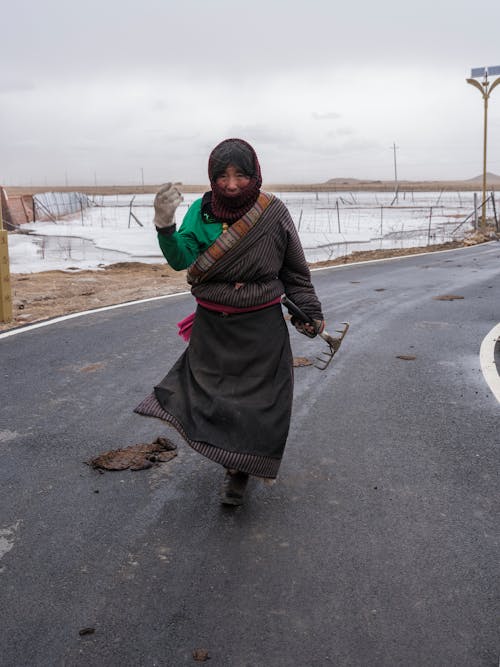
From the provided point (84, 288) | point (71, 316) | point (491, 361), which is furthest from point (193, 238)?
point (84, 288)

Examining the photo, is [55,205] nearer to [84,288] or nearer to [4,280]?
[84,288]

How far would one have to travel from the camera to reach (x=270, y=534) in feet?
11.8

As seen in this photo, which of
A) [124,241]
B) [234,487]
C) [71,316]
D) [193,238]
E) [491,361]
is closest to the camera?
[193,238]

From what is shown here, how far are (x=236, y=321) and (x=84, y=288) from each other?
9991mm

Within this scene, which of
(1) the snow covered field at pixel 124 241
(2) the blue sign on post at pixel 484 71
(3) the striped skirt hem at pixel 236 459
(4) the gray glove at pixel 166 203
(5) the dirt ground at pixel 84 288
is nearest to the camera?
(4) the gray glove at pixel 166 203

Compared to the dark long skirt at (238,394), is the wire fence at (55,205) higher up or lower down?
higher up

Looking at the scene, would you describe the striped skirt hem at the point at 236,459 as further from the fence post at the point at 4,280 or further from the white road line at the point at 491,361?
the fence post at the point at 4,280

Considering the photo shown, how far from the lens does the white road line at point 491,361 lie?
6.26m

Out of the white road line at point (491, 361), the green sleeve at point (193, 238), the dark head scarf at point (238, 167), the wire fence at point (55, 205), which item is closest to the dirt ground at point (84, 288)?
the white road line at point (491, 361)

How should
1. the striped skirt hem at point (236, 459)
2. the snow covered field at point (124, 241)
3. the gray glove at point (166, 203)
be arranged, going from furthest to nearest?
the snow covered field at point (124, 241) < the striped skirt hem at point (236, 459) < the gray glove at point (166, 203)

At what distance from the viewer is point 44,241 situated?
23.6 metres

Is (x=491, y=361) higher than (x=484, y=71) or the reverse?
the reverse

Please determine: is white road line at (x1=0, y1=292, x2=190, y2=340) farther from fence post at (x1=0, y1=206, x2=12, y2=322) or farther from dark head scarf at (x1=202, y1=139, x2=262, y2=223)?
dark head scarf at (x1=202, y1=139, x2=262, y2=223)

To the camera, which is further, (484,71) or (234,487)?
(484,71)
